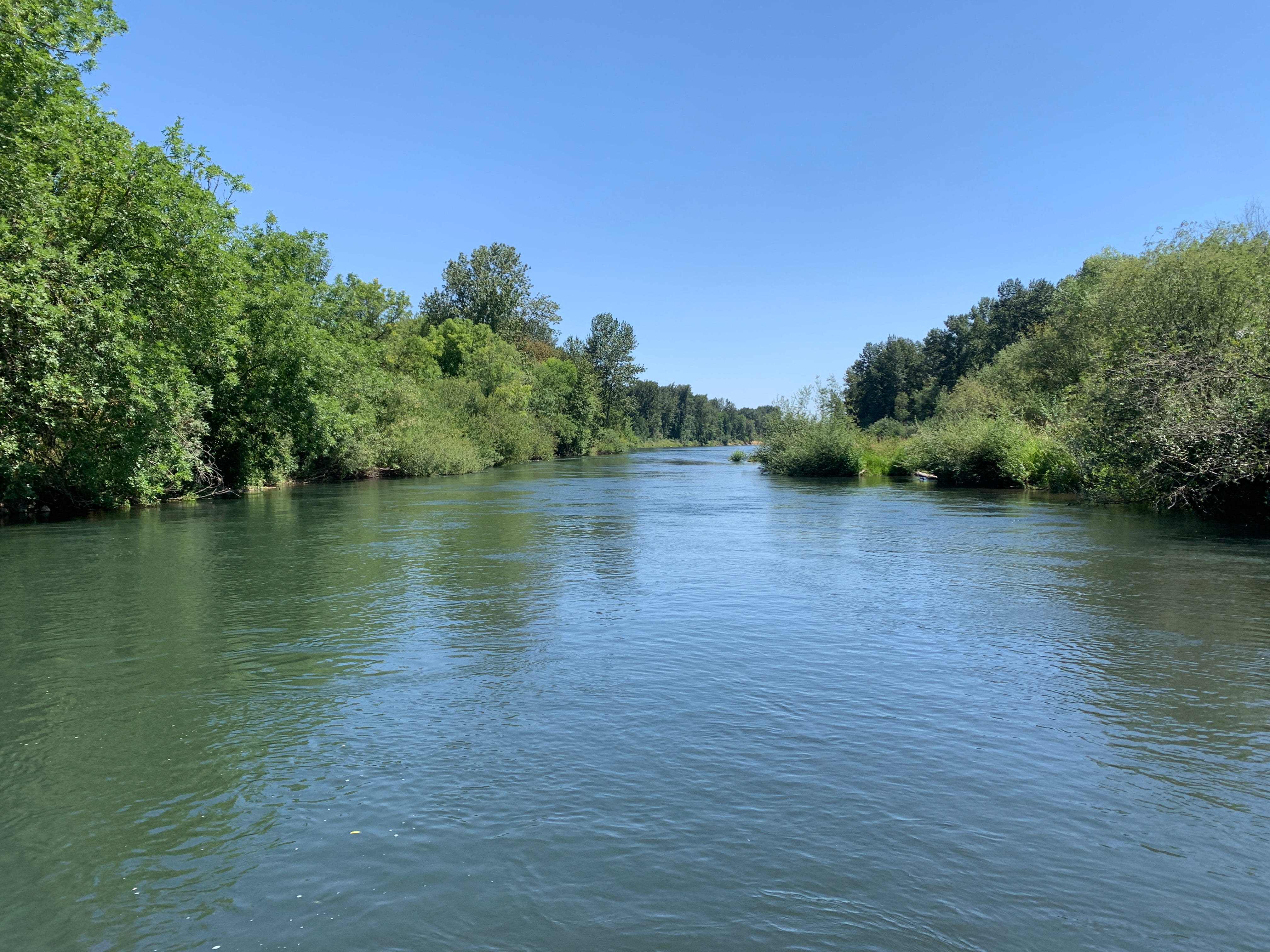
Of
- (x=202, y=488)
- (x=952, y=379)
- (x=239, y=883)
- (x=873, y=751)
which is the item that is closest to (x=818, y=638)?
(x=873, y=751)

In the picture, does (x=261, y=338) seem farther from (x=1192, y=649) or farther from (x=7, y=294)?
(x=1192, y=649)

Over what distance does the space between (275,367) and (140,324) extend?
41.8 feet

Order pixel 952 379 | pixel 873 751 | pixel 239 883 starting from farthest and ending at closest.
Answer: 1. pixel 952 379
2. pixel 873 751
3. pixel 239 883

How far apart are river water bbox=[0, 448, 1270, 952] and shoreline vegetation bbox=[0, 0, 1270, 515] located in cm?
865

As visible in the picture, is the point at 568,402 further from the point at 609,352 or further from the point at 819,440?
the point at 819,440

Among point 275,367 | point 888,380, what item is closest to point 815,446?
point 275,367

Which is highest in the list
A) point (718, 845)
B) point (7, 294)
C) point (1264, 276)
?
point (1264, 276)

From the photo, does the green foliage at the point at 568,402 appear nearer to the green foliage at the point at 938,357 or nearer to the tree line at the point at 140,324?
the green foliage at the point at 938,357

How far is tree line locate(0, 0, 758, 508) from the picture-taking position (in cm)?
2047

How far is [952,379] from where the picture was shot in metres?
107

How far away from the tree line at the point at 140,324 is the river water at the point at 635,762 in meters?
9.10

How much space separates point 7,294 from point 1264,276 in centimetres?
3608

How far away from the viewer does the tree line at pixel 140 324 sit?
2047cm

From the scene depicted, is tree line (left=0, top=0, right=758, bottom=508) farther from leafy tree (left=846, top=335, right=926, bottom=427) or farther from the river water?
leafy tree (left=846, top=335, right=926, bottom=427)
